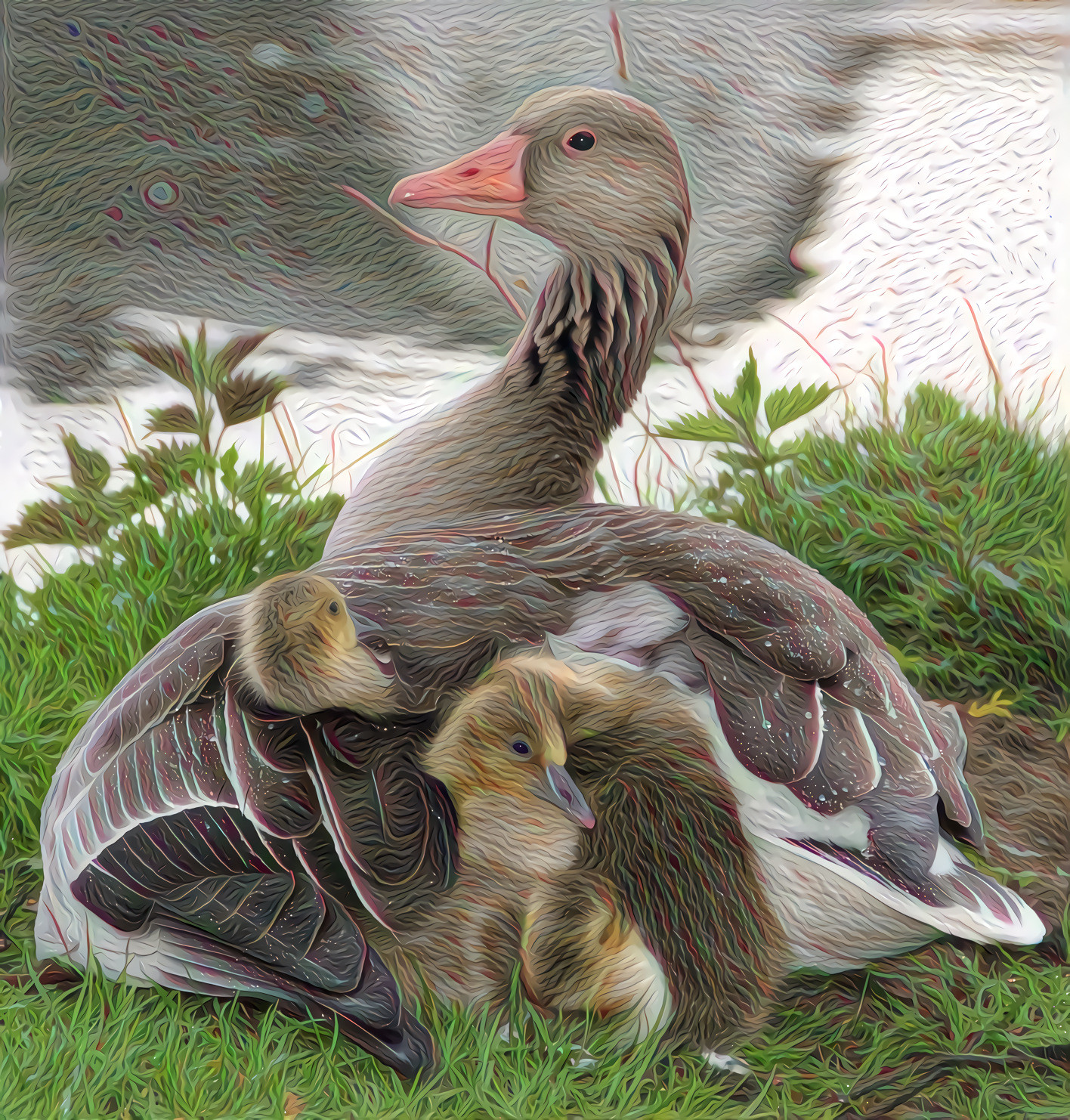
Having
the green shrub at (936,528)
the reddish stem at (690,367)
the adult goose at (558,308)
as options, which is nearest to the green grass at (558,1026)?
the green shrub at (936,528)

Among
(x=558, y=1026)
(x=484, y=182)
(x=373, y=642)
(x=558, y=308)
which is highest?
(x=484, y=182)

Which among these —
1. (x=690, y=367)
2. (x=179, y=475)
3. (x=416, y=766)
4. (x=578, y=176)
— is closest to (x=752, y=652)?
(x=416, y=766)

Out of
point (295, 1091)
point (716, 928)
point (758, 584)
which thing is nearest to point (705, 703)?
point (758, 584)

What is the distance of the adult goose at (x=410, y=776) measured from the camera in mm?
1236

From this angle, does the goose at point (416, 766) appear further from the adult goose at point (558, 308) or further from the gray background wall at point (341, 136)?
the gray background wall at point (341, 136)

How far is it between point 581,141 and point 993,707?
3.46 ft

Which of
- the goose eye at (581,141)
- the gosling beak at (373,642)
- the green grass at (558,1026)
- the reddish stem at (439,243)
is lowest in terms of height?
the green grass at (558,1026)

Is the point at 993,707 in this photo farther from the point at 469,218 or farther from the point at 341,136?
the point at 341,136

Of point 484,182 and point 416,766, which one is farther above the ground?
point 484,182

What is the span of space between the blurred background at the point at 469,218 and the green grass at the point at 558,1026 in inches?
6.0

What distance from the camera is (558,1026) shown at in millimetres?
1277

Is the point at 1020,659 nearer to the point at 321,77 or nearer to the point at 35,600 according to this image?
the point at 321,77

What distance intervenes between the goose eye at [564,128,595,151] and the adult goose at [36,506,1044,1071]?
0.58 meters

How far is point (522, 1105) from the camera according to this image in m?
1.26
